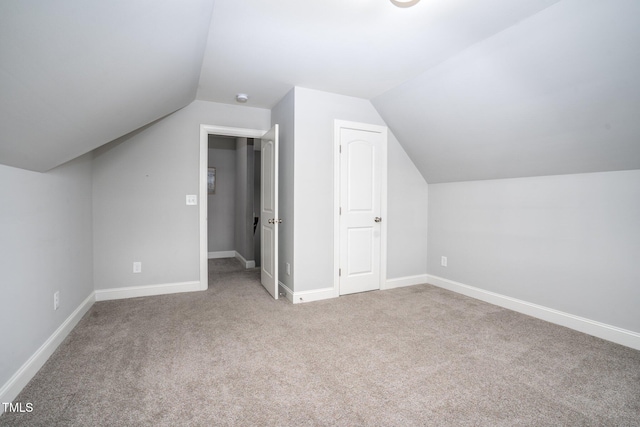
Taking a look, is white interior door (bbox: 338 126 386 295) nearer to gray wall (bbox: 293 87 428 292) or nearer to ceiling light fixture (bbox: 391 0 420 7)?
gray wall (bbox: 293 87 428 292)

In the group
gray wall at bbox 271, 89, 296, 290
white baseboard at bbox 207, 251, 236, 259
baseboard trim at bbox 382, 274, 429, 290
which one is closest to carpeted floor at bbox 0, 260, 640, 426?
gray wall at bbox 271, 89, 296, 290

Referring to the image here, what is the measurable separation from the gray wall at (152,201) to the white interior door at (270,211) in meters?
0.71

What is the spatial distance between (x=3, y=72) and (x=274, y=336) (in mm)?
2258

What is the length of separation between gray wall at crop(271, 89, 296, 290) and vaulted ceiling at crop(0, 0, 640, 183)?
294 millimetres

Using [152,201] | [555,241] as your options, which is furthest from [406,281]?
[152,201]

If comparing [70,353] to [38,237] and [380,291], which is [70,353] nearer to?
[38,237]

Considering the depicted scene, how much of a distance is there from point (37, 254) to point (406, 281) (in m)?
3.76

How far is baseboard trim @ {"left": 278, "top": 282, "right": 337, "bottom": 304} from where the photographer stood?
11.2 feet

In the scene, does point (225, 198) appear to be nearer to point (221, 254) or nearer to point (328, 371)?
point (221, 254)

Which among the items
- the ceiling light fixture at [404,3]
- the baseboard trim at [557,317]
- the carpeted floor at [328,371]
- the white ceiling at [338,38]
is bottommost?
the carpeted floor at [328,371]

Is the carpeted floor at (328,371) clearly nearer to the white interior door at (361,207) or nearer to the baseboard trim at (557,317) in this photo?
the baseboard trim at (557,317)

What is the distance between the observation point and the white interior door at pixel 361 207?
367 centimetres

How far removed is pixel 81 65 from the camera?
1.40 meters

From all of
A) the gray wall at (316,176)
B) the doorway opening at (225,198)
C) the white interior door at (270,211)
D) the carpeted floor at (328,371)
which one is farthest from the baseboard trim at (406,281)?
the doorway opening at (225,198)
